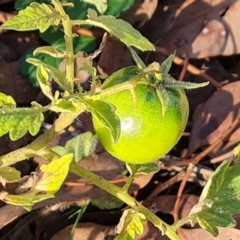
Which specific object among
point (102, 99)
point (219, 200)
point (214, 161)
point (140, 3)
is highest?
point (102, 99)

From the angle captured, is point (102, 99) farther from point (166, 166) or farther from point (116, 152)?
point (166, 166)

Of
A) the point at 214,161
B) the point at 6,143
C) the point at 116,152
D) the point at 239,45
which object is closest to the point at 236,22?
the point at 239,45

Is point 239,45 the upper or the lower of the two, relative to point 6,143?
upper

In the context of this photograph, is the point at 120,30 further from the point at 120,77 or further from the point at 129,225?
the point at 129,225

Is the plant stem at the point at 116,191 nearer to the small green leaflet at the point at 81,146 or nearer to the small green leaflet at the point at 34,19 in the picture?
the small green leaflet at the point at 34,19

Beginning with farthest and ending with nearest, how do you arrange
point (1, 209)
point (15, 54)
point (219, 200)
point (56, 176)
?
point (15, 54), point (1, 209), point (219, 200), point (56, 176)

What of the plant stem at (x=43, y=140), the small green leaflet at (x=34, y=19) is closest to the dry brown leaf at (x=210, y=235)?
the plant stem at (x=43, y=140)

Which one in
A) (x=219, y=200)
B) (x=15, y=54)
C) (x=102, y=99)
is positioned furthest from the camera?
(x=15, y=54)
